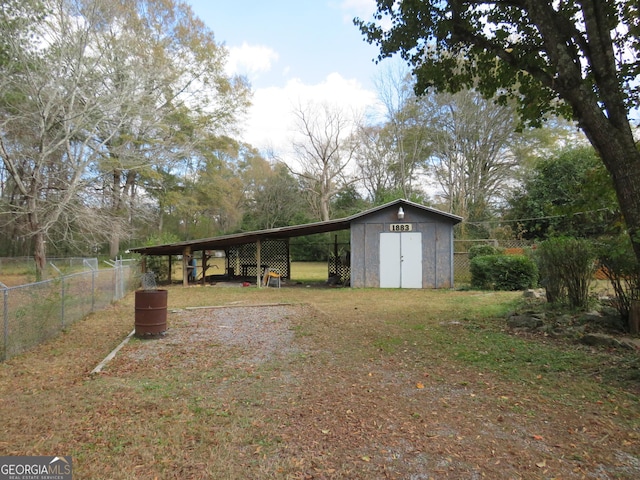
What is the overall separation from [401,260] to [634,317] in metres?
9.02

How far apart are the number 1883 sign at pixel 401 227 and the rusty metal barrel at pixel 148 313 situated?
10085 mm

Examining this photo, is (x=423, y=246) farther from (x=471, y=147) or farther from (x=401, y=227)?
(x=471, y=147)

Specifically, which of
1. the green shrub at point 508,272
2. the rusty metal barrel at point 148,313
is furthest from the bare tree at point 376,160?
the rusty metal barrel at point 148,313

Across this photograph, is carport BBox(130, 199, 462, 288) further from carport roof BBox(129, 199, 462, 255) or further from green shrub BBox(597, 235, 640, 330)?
green shrub BBox(597, 235, 640, 330)

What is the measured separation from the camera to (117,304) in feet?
36.5

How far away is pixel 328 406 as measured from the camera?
12.1 ft

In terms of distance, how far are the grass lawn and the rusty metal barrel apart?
0.78ft

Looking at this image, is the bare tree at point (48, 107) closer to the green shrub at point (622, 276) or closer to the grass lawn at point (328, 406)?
the grass lawn at point (328, 406)

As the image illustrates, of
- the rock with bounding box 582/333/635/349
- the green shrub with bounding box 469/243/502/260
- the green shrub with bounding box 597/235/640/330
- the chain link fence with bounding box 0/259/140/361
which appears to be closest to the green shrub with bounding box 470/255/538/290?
the green shrub with bounding box 469/243/502/260

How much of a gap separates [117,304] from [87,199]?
7065 millimetres

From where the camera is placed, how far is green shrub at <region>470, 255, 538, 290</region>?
13234mm

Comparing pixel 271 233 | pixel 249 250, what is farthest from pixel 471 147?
pixel 271 233

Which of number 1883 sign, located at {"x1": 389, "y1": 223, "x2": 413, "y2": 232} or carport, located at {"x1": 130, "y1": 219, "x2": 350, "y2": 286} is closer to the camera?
number 1883 sign, located at {"x1": 389, "y1": 223, "x2": 413, "y2": 232}

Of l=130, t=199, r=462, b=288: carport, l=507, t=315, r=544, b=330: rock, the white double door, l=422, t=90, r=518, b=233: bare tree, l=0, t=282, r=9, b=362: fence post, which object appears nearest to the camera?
l=0, t=282, r=9, b=362: fence post
